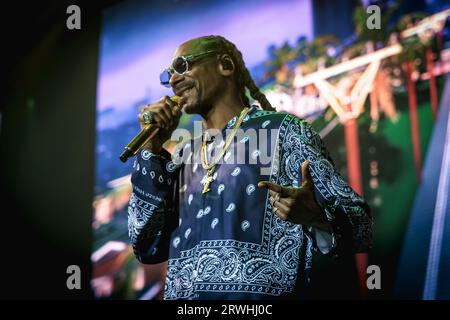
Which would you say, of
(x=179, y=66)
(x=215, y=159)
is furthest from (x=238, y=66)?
(x=215, y=159)

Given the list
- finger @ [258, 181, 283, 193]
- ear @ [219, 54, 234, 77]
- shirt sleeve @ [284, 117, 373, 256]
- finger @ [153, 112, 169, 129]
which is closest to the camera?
finger @ [258, 181, 283, 193]

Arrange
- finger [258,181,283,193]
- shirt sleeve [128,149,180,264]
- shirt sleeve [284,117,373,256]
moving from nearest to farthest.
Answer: finger [258,181,283,193], shirt sleeve [284,117,373,256], shirt sleeve [128,149,180,264]

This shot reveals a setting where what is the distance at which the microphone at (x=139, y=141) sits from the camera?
1664 mm

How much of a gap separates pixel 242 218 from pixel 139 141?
0.36 meters

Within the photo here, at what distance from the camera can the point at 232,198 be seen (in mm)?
1742

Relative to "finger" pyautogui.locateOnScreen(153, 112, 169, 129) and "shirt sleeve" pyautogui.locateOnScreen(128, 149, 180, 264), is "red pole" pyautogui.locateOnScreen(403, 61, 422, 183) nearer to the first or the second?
"shirt sleeve" pyautogui.locateOnScreen(128, 149, 180, 264)

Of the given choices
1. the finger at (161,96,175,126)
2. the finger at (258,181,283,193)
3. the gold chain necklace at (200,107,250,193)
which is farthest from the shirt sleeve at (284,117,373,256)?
the finger at (161,96,175,126)

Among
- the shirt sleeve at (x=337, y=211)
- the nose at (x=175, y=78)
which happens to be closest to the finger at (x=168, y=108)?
the nose at (x=175, y=78)

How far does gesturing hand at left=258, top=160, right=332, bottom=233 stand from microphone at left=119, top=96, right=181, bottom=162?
416mm

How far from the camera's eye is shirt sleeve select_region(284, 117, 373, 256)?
1.57 m

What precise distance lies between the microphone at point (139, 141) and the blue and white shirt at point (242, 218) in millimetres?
143

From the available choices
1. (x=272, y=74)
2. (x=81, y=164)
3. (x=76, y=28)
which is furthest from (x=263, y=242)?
(x=76, y=28)
